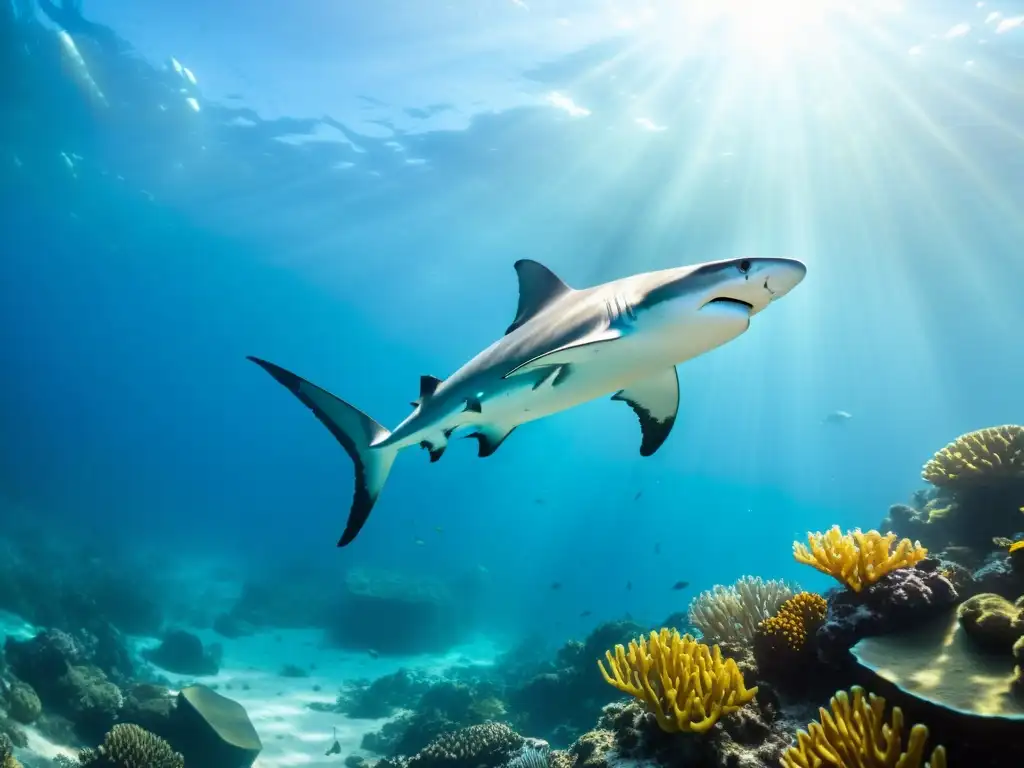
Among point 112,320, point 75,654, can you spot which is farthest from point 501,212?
point 112,320

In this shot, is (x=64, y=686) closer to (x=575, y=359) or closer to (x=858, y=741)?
(x=575, y=359)

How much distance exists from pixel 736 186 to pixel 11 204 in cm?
5675

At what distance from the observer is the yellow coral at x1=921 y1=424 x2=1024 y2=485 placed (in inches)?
271

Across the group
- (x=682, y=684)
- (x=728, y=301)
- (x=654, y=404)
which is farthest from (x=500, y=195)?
(x=682, y=684)

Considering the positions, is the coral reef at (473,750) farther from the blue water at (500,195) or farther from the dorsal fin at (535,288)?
the blue water at (500,195)

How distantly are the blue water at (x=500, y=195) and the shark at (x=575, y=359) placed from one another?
21.2 meters

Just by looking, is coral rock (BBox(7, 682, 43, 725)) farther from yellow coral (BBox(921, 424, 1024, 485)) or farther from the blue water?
the blue water

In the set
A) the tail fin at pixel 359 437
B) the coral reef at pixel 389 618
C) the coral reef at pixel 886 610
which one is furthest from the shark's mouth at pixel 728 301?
the coral reef at pixel 389 618

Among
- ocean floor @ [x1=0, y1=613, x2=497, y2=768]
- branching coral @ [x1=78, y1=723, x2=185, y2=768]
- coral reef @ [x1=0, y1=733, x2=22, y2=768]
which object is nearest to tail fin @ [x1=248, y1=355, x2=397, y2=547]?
branching coral @ [x1=78, y1=723, x2=185, y2=768]

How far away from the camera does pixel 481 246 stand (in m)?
39.7

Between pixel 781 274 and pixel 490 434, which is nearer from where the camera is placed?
pixel 781 274

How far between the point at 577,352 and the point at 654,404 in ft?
5.57

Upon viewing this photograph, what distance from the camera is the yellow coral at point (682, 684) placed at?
3973mm

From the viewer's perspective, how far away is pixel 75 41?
27.0 meters
